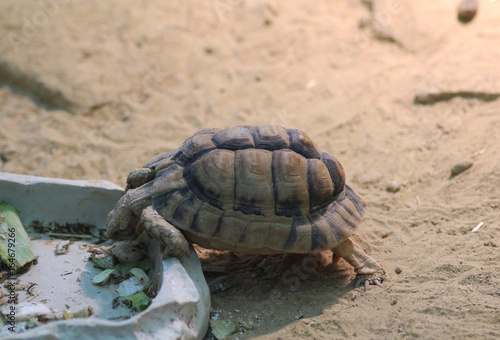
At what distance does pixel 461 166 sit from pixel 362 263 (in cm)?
184

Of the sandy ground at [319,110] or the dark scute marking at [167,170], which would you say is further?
the dark scute marking at [167,170]

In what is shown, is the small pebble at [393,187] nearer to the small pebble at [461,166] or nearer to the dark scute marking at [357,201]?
the small pebble at [461,166]

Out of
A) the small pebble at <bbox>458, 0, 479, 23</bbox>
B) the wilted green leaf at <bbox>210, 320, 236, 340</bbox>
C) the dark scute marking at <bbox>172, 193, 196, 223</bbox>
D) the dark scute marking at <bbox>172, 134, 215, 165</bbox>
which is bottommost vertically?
the wilted green leaf at <bbox>210, 320, 236, 340</bbox>

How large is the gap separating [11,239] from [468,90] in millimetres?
5463

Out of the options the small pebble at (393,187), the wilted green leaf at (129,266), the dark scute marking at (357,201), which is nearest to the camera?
the wilted green leaf at (129,266)

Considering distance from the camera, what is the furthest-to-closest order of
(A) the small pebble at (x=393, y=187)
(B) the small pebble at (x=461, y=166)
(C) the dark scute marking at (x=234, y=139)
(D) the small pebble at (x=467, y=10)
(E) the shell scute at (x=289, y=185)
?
(D) the small pebble at (x=467, y=10) → (A) the small pebble at (x=393, y=187) → (B) the small pebble at (x=461, y=166) → (C) the dark scute marking at (x=234, y=139) → (E) the shell scute at (x=289, y=185)

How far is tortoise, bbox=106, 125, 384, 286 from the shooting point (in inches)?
140

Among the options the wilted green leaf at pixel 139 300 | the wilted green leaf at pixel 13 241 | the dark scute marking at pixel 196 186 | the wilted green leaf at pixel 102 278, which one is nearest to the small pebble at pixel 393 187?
the dark scute marking at pixel 196 186

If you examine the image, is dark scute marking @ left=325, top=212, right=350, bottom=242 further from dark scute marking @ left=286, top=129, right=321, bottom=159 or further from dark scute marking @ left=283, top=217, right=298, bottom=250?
dark scute marking @ left=286, top=129, right=321, bottom=159

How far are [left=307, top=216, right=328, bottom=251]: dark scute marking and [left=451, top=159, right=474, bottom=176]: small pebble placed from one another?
2.15 m

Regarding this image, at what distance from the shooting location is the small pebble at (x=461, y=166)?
5020 millimetres

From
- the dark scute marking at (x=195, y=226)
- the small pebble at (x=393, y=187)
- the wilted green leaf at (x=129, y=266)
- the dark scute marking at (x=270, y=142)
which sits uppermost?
the dark scute marking at (x=270, y=142)

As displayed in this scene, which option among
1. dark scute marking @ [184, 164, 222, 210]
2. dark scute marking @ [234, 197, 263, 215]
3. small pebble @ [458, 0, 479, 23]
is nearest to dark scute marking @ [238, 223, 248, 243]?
dark scute marking @ [234, 197, 263, 215]

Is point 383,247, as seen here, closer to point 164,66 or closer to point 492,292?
point 492,292
